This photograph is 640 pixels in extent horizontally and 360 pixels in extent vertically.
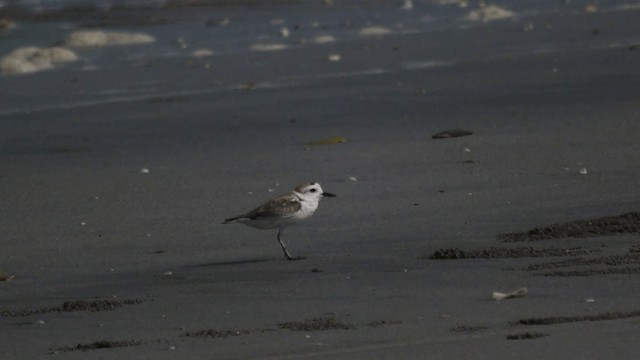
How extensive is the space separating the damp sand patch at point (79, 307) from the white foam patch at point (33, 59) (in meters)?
14.4

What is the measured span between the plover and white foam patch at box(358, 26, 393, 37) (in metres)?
15.4

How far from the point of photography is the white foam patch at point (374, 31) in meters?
24.9

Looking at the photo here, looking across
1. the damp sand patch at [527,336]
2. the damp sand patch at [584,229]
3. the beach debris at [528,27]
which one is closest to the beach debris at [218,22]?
the beach debris at [528,27]

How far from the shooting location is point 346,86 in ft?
58.1

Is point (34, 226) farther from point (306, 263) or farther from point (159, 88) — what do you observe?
point (159, 88)

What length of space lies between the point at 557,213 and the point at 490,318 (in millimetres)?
3085

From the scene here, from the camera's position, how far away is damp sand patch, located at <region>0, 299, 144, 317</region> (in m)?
7.90

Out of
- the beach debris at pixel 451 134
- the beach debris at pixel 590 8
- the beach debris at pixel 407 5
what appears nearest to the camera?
the beach debris at pixel 451 134

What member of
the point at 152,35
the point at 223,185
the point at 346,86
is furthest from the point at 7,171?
the point at 152,35

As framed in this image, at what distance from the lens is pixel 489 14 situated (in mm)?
27047

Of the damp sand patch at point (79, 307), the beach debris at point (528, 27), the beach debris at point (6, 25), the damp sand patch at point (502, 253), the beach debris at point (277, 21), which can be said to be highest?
the damp sand patch at point (79, 307)

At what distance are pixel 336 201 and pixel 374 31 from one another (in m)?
14.5

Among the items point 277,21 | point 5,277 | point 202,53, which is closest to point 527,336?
point 5,277

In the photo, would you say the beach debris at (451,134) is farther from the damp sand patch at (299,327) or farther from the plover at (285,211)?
the damp sand patch at (299,327)
